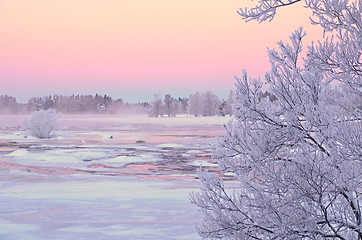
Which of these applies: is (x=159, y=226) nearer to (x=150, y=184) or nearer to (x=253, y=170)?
(x=253, y=170)

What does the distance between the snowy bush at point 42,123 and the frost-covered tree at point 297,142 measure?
129 ft

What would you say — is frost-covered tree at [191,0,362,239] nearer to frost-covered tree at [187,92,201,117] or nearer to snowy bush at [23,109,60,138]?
snowy bush at [23,109,60,138]

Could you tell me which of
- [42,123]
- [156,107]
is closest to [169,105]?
[156,107]

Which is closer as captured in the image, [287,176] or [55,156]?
[287,176]

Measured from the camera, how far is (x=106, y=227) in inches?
380

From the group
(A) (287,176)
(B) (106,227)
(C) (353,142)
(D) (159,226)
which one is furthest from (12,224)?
(C) (353,142)

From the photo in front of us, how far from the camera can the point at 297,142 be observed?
520 cm

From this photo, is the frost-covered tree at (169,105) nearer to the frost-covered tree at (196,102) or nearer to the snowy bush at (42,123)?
the frost-covered tree at (196,102)

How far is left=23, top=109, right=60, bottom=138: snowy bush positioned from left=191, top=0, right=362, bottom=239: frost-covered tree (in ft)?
129

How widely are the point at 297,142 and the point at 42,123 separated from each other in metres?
40.7

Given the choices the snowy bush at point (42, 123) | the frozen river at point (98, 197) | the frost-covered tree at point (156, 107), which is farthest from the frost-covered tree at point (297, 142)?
the frost-covered tree at point (156, 107)

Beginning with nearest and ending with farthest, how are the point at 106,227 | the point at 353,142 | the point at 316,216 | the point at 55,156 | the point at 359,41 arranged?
the point at 353,142
the point at 359,41
the point at 316,216
the point at 106,227
the point at 55,156

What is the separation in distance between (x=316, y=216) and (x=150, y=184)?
11485mm

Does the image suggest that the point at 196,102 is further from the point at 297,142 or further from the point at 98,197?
the point at 297,142
